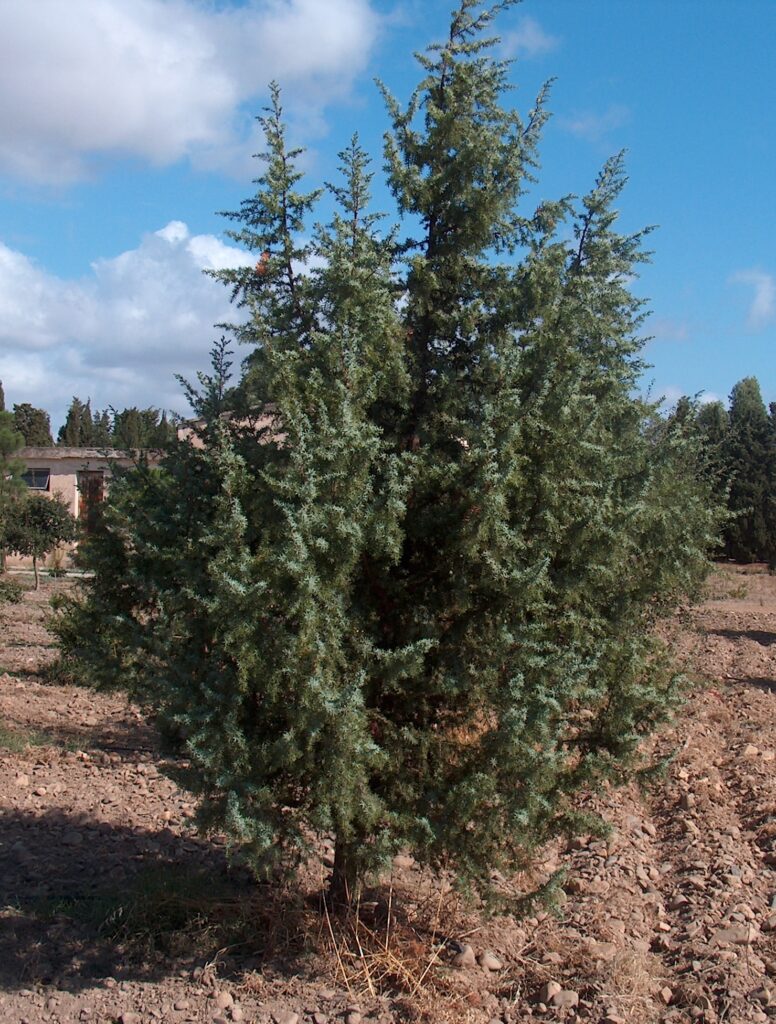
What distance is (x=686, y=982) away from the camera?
5.37m

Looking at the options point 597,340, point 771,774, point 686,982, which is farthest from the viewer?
point 771,774

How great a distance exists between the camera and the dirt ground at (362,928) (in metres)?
5.05

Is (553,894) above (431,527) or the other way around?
the other way around

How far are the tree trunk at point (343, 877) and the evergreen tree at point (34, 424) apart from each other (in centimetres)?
5545

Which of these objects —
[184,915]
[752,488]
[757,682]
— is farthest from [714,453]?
[752,488]

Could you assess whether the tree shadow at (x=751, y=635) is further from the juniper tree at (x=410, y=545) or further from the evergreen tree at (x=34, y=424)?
the evergreen tree at (x=34, y=424)

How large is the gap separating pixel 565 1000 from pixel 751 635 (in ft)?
43.4

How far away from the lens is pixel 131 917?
5629mm

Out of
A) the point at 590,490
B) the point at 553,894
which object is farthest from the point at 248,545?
the point at 553,894

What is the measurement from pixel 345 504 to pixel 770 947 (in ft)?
12.1

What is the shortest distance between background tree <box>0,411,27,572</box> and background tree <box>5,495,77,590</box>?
8.11ft

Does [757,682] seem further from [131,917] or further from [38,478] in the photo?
[38,478]

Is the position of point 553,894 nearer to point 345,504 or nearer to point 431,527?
point 431,527

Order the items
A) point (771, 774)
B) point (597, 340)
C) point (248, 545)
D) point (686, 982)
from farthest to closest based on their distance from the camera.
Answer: point (771, 774)
point (597, 340)
point (686, 982)
point (248, 545)
